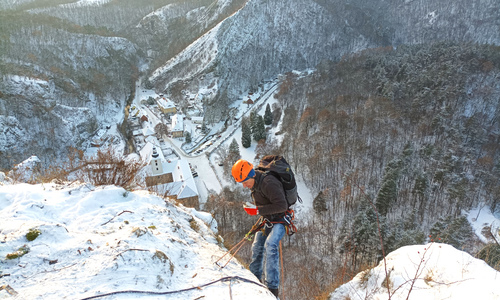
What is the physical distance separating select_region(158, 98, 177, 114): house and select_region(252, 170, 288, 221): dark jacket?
5572 cm

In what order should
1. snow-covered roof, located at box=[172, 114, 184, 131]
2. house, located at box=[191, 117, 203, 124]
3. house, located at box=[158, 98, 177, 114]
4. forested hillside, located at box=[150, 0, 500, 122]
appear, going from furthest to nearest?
forested hillside, located at box=[150, 0, 500, 122], house, located at box=[158, 98, 177, 114], house, located at box=[191, 117, 203, 124], snow-covered roof, located at box=[172, 114, 184, 131]

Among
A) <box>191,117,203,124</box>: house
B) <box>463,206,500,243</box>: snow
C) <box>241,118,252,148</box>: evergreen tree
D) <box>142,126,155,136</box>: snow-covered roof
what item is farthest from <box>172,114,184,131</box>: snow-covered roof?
<box>463,206,500,243</box>: snow

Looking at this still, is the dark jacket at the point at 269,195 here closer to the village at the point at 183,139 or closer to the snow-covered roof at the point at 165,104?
the village at the point at 183,139

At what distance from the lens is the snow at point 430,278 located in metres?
3.37

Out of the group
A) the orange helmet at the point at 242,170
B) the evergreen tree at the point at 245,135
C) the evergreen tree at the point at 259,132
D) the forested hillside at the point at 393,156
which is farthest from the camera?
the evergreen tree at the point at 259,132

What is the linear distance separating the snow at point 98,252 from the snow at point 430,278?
1.83 m

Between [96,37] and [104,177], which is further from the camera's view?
[96,37]

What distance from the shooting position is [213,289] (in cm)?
358

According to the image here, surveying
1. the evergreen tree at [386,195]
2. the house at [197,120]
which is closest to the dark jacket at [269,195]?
the evergreen tree at [386,195]

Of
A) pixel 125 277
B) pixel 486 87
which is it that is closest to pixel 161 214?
pixel 125 277

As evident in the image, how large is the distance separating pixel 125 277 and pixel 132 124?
52952 millimetres

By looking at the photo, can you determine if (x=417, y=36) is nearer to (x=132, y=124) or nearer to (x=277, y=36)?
(x=277, y=36)

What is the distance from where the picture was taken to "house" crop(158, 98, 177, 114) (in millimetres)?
56156

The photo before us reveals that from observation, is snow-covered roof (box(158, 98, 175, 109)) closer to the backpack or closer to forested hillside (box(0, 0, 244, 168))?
forested hillside (box(0, 0, 244, 168))
